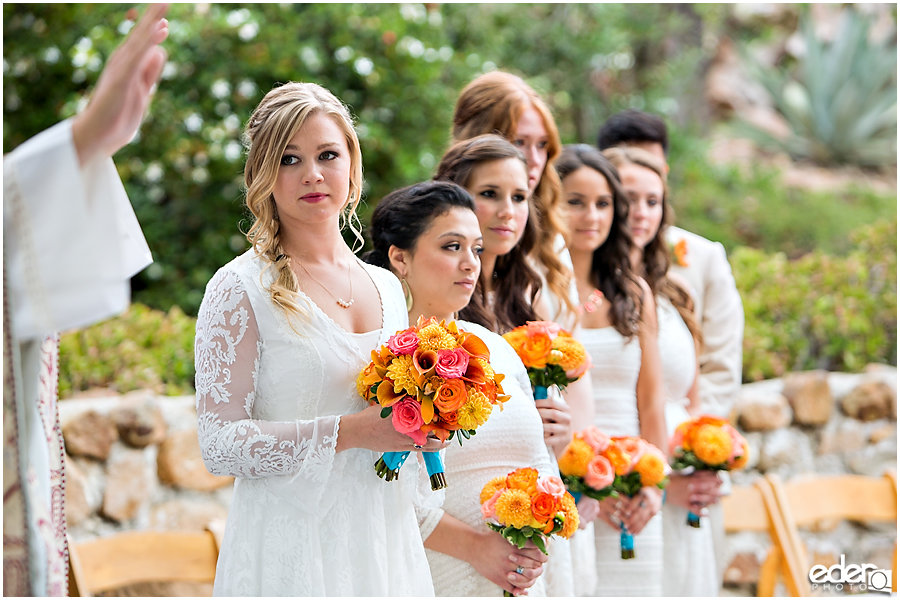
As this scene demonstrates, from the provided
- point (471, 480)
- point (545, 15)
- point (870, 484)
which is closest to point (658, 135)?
point (870, 484)

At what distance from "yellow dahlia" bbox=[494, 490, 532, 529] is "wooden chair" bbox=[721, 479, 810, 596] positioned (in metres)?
2.10

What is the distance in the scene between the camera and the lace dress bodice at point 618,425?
329cm

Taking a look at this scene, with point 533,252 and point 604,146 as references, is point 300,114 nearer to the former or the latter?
point 533,252

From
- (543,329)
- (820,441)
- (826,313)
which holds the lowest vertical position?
(820,441)

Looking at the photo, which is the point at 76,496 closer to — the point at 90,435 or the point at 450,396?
the point at 90,435

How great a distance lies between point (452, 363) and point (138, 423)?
8.02ft

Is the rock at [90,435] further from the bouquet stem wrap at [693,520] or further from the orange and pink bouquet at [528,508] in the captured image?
the bouquet stem wrap at [693,520]

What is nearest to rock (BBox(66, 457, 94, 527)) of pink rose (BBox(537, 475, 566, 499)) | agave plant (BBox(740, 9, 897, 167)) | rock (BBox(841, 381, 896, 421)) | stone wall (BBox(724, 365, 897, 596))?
pink rose (BBox(537, 475, 566, 499))

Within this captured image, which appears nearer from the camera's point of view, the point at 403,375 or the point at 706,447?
the point at 403,375

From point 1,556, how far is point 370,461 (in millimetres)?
940

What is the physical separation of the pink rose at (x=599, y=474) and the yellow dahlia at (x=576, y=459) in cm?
2

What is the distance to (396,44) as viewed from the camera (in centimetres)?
621

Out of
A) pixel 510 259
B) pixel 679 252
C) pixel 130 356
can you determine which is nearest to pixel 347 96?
pixel 130 356

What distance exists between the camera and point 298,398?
210 centimetres
